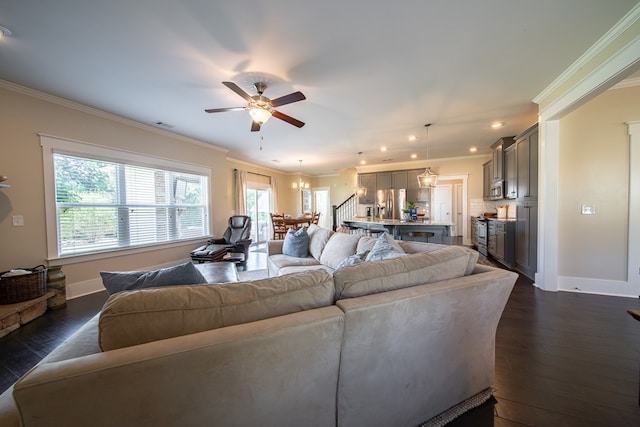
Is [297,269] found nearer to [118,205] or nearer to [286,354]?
[286,354]

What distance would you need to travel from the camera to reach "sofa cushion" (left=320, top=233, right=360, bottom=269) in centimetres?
274

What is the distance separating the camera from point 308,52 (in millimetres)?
2225

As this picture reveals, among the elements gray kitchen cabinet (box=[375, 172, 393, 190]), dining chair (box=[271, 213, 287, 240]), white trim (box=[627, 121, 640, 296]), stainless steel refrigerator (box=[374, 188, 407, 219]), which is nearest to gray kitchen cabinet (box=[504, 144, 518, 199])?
white trim (box=[627, 121, 640, 296])

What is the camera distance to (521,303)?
283 centimetres

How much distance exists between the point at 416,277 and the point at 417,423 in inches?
30.1

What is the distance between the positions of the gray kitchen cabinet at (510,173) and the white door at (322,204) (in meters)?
5.84

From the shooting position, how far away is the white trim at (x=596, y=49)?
1.89m

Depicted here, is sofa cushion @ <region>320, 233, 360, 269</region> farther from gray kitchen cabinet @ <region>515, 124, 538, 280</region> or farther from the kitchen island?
gray kitchen cabinet @ <region>515, 124, 538, 280</region>

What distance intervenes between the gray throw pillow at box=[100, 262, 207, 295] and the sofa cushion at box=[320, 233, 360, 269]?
1.72 meters

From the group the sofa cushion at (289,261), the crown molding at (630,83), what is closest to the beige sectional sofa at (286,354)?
the sofa cushion at (289,261)

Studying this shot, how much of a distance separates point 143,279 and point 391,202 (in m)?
6.95

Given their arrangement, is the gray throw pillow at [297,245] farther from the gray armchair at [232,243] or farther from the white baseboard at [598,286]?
the white baseboard at [598,286]

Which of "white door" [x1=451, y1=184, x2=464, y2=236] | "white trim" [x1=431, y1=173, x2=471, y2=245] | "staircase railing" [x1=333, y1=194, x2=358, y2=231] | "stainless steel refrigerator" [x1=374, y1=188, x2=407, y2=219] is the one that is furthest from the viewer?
"staircase railing" [x1=333, y1=194, x2=358, y2=231]

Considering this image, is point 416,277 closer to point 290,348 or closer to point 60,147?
point 290,348
